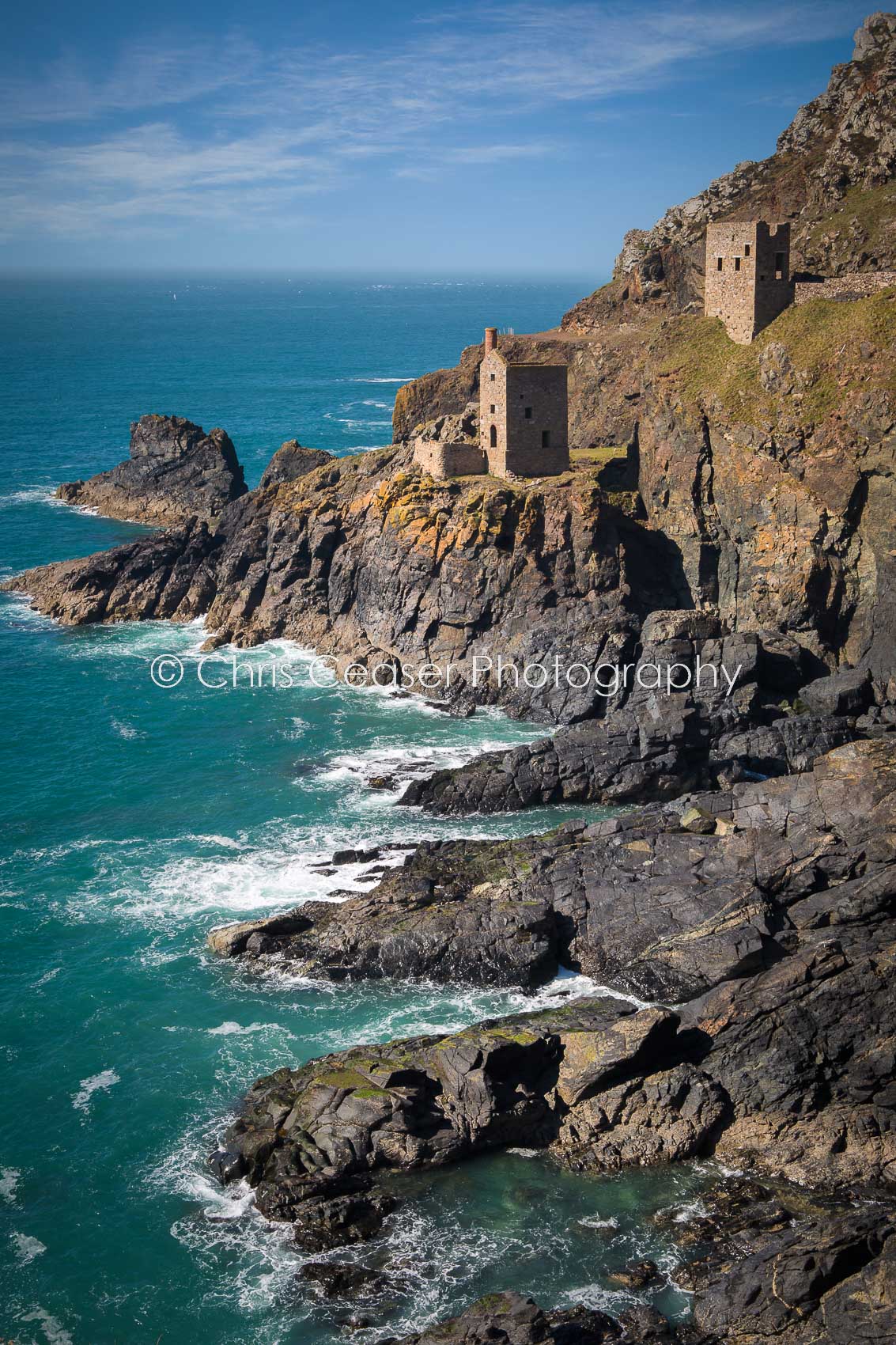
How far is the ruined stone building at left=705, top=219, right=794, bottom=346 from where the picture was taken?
73025mm

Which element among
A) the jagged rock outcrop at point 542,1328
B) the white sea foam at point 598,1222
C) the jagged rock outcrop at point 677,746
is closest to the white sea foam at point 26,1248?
the jagged rock outcrop at point 542,1328

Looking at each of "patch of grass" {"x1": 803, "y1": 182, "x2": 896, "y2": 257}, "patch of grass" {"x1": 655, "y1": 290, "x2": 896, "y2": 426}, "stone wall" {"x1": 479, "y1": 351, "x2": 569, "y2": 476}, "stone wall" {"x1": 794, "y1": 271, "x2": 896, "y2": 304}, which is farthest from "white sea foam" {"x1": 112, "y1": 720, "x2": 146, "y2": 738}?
"patch of grass" {"x1": 803, "y1": 182, "x2": 896, "y2": 257}

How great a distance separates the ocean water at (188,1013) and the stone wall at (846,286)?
31280 mm

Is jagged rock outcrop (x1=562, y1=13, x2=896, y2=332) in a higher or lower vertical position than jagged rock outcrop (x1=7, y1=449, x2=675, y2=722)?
higher

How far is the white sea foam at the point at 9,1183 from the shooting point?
116ft

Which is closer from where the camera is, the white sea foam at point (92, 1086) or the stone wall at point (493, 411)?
the white sea foam at point (92, 1086)

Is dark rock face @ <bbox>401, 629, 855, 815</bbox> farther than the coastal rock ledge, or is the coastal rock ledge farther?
dark rock face @ <bbox>401, 629, 855, 815</bbox>

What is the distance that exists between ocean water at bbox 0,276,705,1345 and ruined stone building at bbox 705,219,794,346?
29698mm

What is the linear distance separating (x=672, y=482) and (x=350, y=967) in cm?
3967

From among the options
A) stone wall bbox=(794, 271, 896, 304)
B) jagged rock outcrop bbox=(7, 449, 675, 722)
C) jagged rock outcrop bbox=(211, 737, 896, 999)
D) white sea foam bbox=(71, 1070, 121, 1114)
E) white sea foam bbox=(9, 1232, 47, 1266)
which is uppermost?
stone wall bbox=(794, 271, 896, 304)

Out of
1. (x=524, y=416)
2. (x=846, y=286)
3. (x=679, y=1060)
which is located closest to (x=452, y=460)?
(x=524, y=416)

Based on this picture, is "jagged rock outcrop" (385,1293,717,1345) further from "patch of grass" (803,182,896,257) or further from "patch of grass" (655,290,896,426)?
"patch of grass" (803,182,896,257)

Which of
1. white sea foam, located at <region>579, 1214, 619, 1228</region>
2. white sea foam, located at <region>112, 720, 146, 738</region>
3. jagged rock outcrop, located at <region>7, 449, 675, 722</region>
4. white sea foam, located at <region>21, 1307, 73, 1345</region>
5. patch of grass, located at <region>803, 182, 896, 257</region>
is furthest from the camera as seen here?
patch of grass, located at <region>803, 182, 896, 257</region>

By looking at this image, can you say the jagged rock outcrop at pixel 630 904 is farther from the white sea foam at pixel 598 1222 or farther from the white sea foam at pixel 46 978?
the white sea foam at pixel 598 1222
